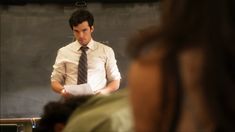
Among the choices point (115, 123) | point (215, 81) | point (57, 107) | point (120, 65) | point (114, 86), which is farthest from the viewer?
point (120, 65)

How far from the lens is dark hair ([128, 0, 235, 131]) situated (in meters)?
0.71

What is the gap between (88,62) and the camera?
15.1ft

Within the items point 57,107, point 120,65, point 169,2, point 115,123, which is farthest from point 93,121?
point 120,65

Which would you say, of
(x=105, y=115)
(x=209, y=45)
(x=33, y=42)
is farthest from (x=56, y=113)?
(x=33, y=42)

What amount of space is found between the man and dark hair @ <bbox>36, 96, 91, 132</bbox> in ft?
9.31

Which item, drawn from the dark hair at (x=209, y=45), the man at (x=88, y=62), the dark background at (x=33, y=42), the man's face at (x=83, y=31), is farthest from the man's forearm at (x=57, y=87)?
the dark hair at (x=209, y=45)

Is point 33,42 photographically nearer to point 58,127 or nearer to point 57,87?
point 57,87

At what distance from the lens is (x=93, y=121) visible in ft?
3.99

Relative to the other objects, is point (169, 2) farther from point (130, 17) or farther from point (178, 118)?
point (130, 17)

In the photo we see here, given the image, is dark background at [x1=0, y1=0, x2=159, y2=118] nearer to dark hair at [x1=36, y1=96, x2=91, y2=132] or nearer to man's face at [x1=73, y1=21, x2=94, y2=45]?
man's face at [x1=73, y1=21, x2=94, y2=45]

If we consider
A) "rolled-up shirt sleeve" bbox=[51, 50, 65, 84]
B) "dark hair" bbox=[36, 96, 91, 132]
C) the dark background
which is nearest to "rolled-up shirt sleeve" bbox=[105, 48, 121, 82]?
"rolled-up shirt sleeve" bbox=[51, 50, 65, 84]

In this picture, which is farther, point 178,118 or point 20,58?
point 20,58

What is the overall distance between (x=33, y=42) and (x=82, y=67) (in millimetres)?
1841

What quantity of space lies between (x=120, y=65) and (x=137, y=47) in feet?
17.7
